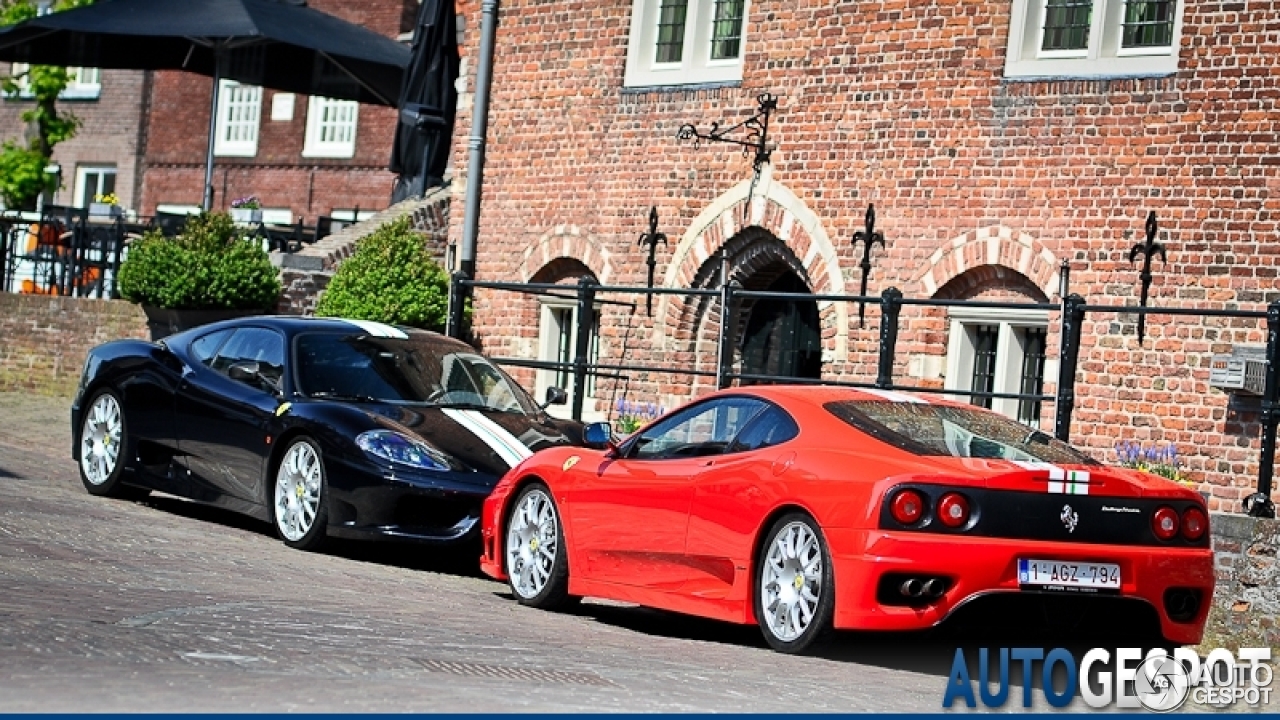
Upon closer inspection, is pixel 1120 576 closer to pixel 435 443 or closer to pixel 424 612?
pixel 424 612

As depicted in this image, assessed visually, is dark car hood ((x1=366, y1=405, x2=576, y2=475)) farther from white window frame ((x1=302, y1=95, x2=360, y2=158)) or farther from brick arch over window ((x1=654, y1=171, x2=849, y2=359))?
white window frame ((x1=302, y1=95, x2=360, y2=158))

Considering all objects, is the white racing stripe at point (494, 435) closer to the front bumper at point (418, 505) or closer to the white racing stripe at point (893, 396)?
the front bumper at point (418, 505)

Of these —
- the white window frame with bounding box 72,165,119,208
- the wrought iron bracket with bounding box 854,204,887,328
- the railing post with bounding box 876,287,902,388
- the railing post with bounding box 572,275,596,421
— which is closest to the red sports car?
the railing post with bounding box 876,287,902,388

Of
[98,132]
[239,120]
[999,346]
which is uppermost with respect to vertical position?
[239,120]

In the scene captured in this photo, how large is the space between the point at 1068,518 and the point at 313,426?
5522 millimetres

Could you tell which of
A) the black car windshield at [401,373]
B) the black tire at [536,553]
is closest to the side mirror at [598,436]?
the black tire at [536,553]

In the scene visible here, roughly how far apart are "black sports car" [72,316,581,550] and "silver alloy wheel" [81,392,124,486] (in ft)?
0.05

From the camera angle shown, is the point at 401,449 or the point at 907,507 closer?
the point at 907,507

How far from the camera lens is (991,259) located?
725 inches

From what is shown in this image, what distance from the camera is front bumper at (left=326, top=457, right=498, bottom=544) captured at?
13312 millimetres

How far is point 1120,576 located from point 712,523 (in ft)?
6.22

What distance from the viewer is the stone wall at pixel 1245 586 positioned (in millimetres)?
12391

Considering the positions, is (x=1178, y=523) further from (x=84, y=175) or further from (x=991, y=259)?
(x=84, y=175)

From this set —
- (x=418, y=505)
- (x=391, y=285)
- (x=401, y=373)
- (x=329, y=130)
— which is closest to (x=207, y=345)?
(x=401, y=373)
